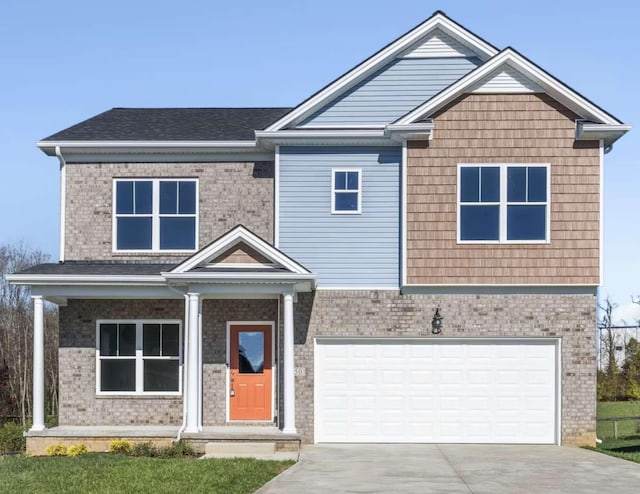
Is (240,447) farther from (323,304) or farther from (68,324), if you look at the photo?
(68,324)

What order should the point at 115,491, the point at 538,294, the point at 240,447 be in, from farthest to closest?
1. the point at 538,294
2. the point at 240,447
3. the point at 115,491

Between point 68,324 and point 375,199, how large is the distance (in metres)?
7.46

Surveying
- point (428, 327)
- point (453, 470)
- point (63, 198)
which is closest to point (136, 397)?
point (63, 198)

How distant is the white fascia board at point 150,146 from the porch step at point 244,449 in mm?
6559

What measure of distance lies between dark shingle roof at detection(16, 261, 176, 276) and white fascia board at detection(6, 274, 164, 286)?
15cm

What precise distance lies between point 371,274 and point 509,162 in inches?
148

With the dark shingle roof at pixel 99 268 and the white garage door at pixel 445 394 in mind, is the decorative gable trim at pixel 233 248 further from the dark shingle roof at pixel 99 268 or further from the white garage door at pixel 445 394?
the white garage door at pixel 445 394

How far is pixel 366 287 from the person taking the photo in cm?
1891

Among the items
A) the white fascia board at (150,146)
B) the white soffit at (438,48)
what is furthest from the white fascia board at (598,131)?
the white fascia board at (150,146)

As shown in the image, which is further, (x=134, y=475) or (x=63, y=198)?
(x=63, y=198)

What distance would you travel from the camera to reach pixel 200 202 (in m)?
19.9

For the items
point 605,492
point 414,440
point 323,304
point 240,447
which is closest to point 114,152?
point 323,304

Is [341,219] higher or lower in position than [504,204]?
lower

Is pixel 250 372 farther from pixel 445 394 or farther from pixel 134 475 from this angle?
pixel 134 475
